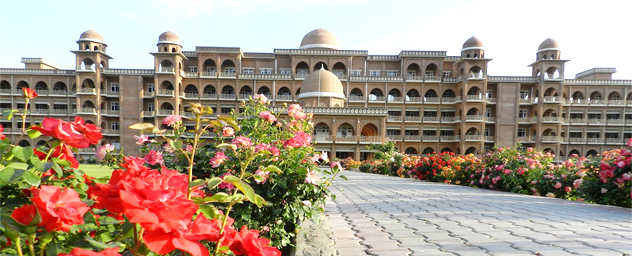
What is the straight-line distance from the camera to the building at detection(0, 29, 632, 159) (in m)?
30.2

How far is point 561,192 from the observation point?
266 inches

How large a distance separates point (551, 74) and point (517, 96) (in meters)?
4.56

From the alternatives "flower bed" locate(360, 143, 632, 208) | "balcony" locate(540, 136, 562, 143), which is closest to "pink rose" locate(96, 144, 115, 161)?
"flower bed" locate(360, 143, 632, 208)

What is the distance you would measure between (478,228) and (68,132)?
3764 millimetres

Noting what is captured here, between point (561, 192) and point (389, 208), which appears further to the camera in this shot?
point (561, 192)

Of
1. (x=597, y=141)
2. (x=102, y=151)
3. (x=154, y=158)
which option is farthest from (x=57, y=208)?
(x=597, y=141)

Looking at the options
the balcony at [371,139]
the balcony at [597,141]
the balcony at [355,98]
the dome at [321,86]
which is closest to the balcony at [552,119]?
the balcony at [597,141]

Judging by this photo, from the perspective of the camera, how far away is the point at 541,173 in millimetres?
7273

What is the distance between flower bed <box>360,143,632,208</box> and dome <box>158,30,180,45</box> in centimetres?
2849

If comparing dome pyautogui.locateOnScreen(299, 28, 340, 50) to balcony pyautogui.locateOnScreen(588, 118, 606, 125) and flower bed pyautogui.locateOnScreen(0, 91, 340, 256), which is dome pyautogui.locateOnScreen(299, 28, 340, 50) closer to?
balcony pyautogui.locateOnScreen(588, 118, 606, 125)

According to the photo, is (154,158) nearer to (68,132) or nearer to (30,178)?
(68,132)

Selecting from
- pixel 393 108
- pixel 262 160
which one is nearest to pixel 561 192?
pixel 262 160

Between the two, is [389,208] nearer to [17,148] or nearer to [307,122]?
[307,122]

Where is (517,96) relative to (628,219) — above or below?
above
